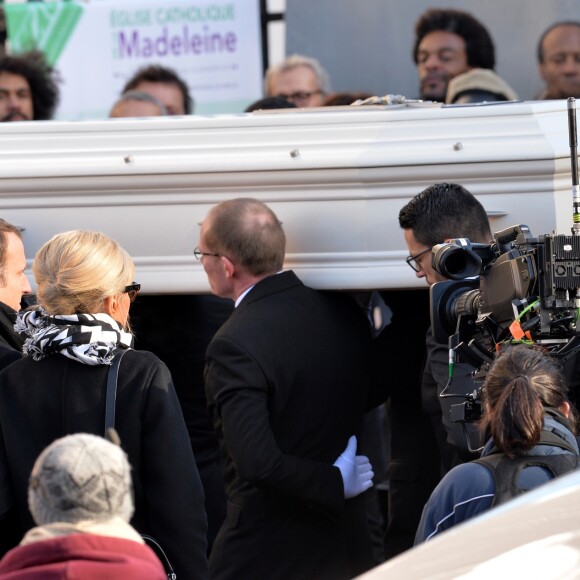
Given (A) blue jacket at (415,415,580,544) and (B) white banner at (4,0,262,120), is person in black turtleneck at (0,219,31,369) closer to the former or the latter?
(A) blue jacket at (415,415,580,544)

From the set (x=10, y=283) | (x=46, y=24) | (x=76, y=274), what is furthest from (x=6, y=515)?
(x=46, y=24)

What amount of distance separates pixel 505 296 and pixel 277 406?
2.92ft

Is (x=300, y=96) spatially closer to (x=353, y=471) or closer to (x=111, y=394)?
(x=353, y=471)

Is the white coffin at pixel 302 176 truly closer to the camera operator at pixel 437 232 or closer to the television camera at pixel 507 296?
the camera operator at pixel 437 232

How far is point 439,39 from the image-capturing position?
4.87 m

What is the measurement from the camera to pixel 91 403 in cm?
256

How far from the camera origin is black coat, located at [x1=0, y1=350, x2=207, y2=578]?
2.55 meters

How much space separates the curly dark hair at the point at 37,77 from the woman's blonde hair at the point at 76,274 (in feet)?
8.83

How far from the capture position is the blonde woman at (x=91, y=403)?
2.55 meters

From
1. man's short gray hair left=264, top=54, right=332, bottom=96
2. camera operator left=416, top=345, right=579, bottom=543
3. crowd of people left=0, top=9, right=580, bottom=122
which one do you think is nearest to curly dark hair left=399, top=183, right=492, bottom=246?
camera operator left=416, top=345, right=579, bottom=543

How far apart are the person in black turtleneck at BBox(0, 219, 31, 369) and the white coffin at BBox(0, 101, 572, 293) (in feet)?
1.64

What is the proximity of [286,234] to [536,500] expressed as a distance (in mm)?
2011

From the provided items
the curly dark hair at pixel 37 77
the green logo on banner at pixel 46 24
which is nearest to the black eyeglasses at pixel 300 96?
the curly dark hair at pixel 37 77

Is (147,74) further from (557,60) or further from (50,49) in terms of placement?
(557,60)
